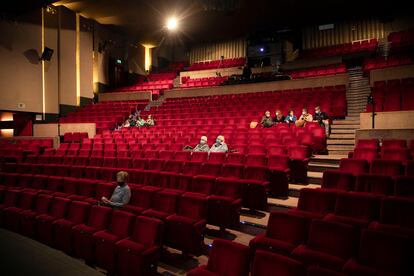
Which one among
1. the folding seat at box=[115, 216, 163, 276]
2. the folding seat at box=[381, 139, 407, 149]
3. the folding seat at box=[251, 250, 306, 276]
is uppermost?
the folding seat at box=[381, 139, 407, 149]

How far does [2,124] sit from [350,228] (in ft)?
16.1

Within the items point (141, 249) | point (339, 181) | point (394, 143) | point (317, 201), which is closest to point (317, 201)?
point (317, 201)

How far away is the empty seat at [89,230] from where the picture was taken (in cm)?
129

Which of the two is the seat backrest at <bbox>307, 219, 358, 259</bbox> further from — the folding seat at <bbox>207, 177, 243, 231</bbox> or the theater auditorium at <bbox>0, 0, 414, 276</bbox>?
the folding seat at <bbox>207, 177, 243, 231</bbox>

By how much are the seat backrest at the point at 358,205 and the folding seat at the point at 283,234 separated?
0.23 meters

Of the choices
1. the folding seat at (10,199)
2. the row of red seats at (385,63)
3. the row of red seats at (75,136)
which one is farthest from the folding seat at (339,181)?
the row of red seats at (75,136)

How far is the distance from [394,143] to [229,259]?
160 cm

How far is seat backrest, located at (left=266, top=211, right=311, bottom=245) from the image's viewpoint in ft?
3.31

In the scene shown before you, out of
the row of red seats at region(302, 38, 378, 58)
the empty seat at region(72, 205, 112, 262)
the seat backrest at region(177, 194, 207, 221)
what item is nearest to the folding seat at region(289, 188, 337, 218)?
the seat backrest at region(177, 194, 207, 221)

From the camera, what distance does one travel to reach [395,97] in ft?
9.04

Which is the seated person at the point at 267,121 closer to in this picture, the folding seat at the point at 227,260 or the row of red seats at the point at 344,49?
the folding seat at the point at 227,260

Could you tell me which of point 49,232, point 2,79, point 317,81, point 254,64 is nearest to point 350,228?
point 49,232

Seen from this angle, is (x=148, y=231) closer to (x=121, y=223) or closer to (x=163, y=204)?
(x=121, y=223)

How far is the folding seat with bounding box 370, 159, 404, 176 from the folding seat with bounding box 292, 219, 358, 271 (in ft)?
2.55
